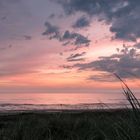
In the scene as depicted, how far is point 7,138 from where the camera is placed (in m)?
8.71

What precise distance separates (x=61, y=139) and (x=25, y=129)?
3.38ft

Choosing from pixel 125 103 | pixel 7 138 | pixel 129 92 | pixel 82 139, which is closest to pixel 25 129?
pixel 7 138

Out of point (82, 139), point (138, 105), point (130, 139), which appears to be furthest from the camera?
point (82, 139)

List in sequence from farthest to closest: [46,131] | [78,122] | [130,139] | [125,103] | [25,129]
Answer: [78,122]
[46,131]
[25,129]
[125,103]
[130,139]

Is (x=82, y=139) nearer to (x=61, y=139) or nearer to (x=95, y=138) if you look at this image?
(x=95, y=138)

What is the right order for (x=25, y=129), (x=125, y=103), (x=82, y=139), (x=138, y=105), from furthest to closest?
1. (x=25, y=129)
2. (x=82, y=139)
3. (x=125, y=103)
4. (x=138, y=105)

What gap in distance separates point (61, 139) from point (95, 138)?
1710 millimetres

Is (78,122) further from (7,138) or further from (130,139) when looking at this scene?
(130,139)

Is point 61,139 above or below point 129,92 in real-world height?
below

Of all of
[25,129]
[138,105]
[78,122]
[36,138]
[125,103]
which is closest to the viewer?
[138,105]

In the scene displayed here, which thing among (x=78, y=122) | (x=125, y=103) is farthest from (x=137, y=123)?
(x=78, y=122)

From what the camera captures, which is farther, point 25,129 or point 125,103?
point 25,129

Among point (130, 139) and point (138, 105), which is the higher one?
point (138, 105)

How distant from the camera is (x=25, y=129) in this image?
948cm
